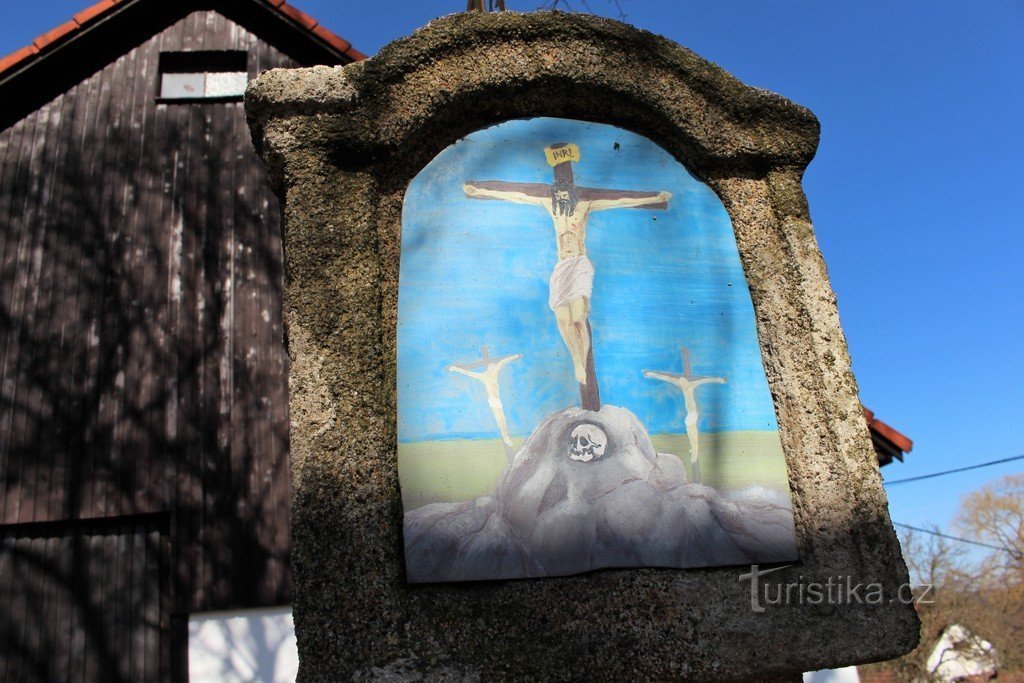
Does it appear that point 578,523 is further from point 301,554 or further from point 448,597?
point 301,554

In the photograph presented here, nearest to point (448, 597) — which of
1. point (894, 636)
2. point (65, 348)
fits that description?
point (894, 636)

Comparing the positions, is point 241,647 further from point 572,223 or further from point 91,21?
point 91,21

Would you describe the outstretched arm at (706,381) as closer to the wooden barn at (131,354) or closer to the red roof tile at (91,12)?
the wooden barn at (131,354)

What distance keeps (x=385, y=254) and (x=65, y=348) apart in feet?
16.3

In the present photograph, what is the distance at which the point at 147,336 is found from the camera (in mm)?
6320

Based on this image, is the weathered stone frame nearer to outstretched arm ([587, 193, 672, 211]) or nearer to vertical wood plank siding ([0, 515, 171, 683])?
outstretched arm ([587, 193, 672, 211])

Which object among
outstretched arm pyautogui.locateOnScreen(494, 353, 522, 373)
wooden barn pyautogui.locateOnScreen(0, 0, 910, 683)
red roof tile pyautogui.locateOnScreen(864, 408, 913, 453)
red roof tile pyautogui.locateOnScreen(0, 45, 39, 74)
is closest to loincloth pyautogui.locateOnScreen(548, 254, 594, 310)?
outstretched arm pyautogui.locateOnScreen(494, 353, 522, 373)

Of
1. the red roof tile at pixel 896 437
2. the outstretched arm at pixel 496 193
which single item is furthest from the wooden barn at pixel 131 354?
the red roof tile at pixel 896 437

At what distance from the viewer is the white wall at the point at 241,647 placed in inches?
223

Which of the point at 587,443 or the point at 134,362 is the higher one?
the point at 134,362

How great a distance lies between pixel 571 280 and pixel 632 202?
412 millimetres

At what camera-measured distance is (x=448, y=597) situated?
206 centimetres

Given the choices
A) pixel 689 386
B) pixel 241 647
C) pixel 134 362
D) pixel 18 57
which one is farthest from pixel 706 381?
pixel 18 57

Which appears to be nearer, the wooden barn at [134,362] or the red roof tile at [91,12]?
the wooden barn at [134,362]
